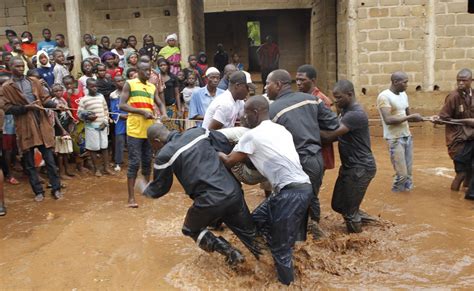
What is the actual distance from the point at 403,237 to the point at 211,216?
219 cm

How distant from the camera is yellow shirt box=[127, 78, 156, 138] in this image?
6.13 meters

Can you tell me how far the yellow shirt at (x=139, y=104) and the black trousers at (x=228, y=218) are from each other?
7.37 ft

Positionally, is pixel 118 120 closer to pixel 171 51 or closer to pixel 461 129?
pixel 171 51

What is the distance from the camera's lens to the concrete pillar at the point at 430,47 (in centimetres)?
1051

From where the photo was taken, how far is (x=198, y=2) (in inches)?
543

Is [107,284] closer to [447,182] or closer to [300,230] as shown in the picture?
[300,230]

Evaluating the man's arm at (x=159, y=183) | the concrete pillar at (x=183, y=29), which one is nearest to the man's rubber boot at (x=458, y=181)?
the man's arm at (x=159, y=183)

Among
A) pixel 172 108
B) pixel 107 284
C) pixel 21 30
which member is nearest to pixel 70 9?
pixel 21 30

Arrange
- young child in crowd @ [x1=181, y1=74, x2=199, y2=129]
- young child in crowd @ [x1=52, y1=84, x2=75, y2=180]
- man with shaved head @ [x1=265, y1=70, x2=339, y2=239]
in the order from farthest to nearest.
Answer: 1. young child in crowd @ [x1=181, y1=74, x2=199, y2=129]
2. young child in crowd @ [x1=52, y1=84, x2=75, y2=180]
3. man with shaved head @ [x1=265, y1=70, x2=339, y2=239]

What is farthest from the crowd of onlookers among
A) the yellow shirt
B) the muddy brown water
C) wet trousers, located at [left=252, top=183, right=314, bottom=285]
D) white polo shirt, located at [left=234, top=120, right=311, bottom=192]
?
wet trousers, located at [left=252, top=183, right=314, bottom=285]

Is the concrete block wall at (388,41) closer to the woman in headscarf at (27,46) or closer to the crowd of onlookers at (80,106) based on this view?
the crowd of onlookers at (80,106)

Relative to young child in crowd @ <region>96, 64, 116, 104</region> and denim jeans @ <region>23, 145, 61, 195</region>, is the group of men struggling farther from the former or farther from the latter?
young child in crowd @ <region>96, 64, 116, 104</region>

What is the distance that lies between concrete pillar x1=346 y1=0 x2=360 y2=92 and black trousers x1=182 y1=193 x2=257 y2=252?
740 cm

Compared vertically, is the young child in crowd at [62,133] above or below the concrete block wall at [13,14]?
below
